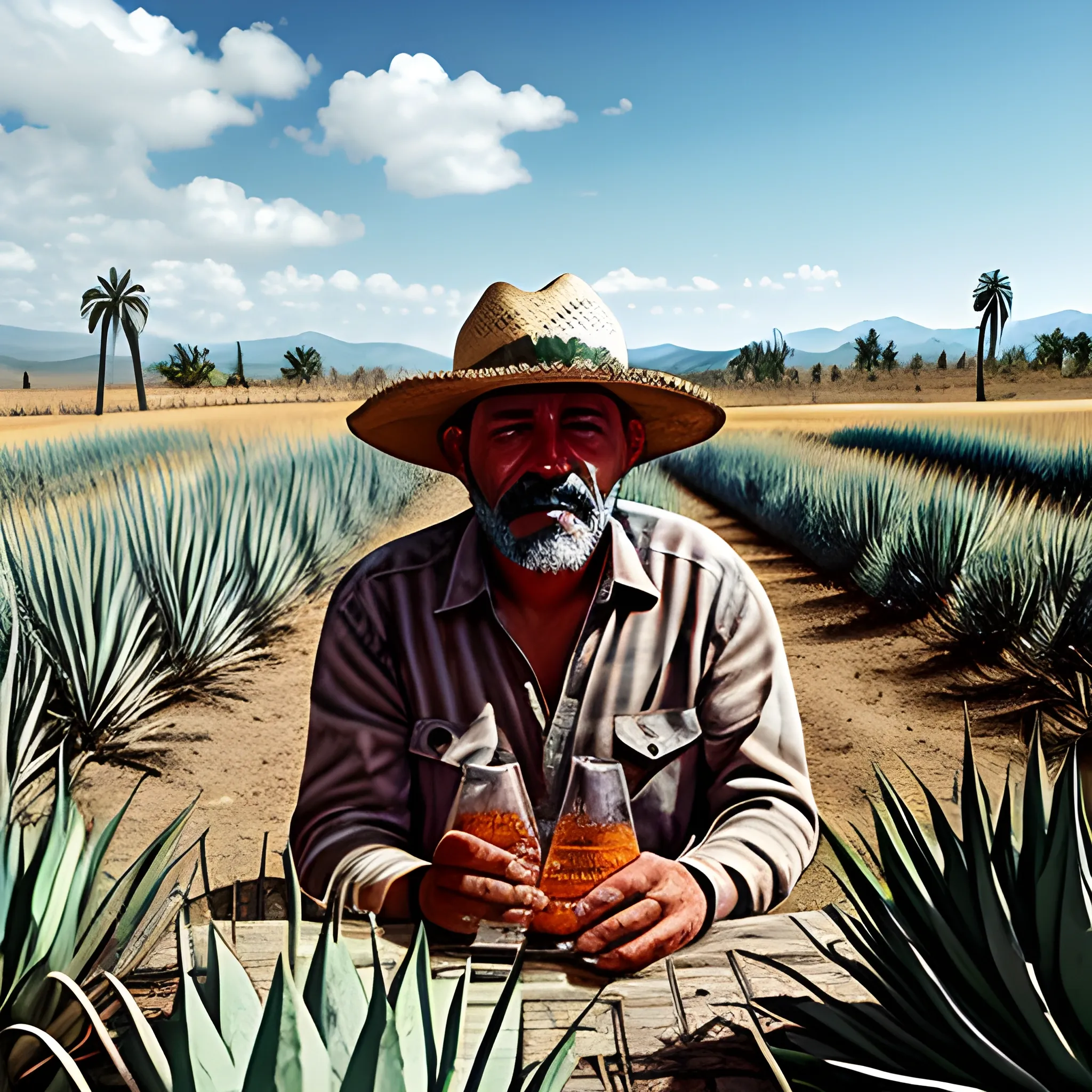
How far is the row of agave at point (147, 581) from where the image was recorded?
4.13 metres

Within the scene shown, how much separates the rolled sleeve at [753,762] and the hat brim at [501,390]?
435 millimetres

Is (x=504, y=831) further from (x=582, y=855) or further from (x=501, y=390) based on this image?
(x=501, y=390)

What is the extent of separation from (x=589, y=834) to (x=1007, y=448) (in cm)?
1000

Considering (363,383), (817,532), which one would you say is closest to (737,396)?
(363,383)

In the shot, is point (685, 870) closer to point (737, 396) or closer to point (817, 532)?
point (817, 532)

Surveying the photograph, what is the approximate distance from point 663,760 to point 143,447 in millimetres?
10638

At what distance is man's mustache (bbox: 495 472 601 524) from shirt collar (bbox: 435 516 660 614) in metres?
0.13

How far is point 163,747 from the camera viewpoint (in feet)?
14.8

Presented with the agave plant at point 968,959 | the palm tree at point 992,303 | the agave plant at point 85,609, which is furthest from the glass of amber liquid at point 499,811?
the palm tree at point 992,303

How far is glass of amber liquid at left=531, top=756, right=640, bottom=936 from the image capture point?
5.76 ft

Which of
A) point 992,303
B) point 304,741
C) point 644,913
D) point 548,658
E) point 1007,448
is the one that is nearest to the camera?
point 644,913

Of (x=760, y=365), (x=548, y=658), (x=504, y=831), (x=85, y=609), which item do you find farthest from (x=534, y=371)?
(x=760, y=365)

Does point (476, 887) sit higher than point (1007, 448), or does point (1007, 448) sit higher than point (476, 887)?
point (1007, 448)

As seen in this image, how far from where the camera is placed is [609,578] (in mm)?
1953
